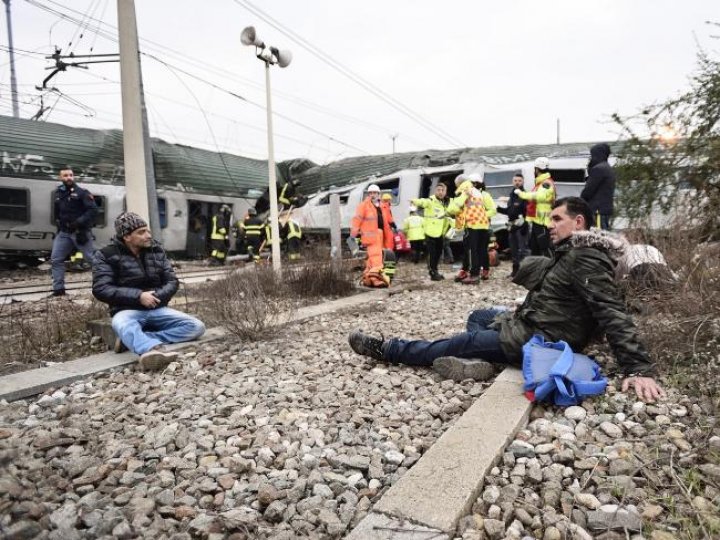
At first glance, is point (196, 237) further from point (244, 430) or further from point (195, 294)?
point (244, 430)

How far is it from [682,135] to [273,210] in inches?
229

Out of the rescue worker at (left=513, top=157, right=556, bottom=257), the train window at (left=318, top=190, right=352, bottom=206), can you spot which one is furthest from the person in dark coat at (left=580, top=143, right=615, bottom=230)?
the train window at (left=318, top=190, right=352, bottom=206)

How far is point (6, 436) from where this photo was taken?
2.62 metres

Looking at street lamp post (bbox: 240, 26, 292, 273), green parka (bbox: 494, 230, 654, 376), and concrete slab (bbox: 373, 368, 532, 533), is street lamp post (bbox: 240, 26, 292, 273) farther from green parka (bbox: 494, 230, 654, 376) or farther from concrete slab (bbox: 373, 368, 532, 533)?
concrete slab (bbox: 373, 368, 532, 533)

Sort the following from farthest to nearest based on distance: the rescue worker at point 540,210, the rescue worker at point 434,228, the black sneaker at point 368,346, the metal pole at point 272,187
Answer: the rescue worker at point 434,228
the metal pole at point 272,187
the rescue worker at point 540,210
the black sneaker at point 368,346

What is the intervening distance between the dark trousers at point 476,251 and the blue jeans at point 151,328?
4.85 meters

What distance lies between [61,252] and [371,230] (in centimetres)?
460

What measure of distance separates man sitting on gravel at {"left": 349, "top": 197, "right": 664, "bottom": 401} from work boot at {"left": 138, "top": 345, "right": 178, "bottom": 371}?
65.3 inches

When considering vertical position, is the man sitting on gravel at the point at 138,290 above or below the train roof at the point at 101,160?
below

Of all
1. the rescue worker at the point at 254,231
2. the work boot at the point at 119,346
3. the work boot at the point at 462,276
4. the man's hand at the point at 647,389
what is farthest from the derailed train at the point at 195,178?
the man's hand at the point at 647,389

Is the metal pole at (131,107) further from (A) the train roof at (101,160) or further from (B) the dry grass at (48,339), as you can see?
(A) the train roof at (101,160)

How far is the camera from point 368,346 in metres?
3.66

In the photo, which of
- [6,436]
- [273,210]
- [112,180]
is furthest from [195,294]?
[112,180]

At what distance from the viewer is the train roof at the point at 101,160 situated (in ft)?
36.7
